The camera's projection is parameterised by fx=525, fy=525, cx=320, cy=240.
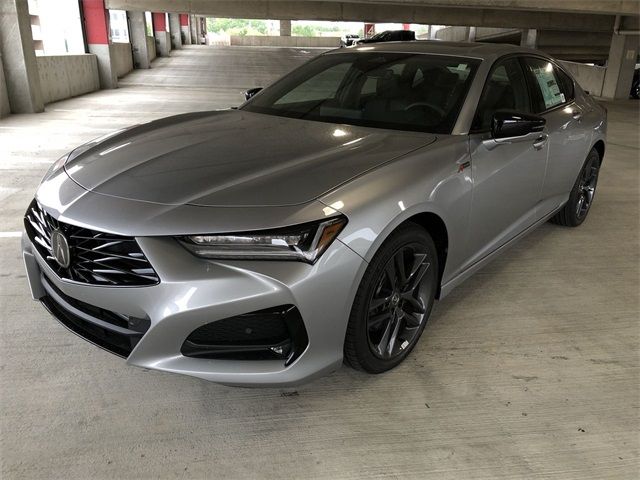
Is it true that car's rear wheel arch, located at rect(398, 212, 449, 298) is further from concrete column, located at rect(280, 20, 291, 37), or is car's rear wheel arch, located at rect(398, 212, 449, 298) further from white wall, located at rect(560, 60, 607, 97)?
Result: concrete column, located at rect(280, 20, 291, 37)

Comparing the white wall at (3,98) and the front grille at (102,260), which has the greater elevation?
the front grille at (102,260)

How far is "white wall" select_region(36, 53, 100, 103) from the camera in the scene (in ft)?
37.4

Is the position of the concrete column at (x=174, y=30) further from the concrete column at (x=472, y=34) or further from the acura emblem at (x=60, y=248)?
the acura emblem at (x=60, y=248)

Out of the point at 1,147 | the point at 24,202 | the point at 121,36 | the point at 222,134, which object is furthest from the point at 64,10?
the point at 222,134

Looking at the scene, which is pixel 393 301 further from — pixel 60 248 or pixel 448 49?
pixel 448 49

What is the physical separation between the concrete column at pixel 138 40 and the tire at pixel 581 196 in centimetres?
2131

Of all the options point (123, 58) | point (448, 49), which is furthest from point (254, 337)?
point (123, 58)

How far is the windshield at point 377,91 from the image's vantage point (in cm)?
284

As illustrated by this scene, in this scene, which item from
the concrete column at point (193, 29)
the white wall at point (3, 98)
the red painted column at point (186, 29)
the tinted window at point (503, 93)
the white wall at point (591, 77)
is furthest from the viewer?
the concrete column at point (193, 29)

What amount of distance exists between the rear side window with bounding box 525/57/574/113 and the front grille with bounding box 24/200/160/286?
276cm

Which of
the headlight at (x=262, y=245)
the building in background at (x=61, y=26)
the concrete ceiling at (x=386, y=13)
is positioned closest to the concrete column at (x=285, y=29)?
the concrete ceiling at (x=386, y=13)

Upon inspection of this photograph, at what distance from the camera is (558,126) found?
11.6ft

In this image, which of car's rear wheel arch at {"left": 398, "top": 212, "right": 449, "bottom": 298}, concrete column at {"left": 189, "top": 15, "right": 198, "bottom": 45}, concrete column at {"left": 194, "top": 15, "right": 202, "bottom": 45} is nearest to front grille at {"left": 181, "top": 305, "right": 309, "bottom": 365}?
car's rear wheel arch at {"left": 398, "top": 212, "right": 449, "bottom": 298}

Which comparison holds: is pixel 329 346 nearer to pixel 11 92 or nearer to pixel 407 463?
pixel 407 463
